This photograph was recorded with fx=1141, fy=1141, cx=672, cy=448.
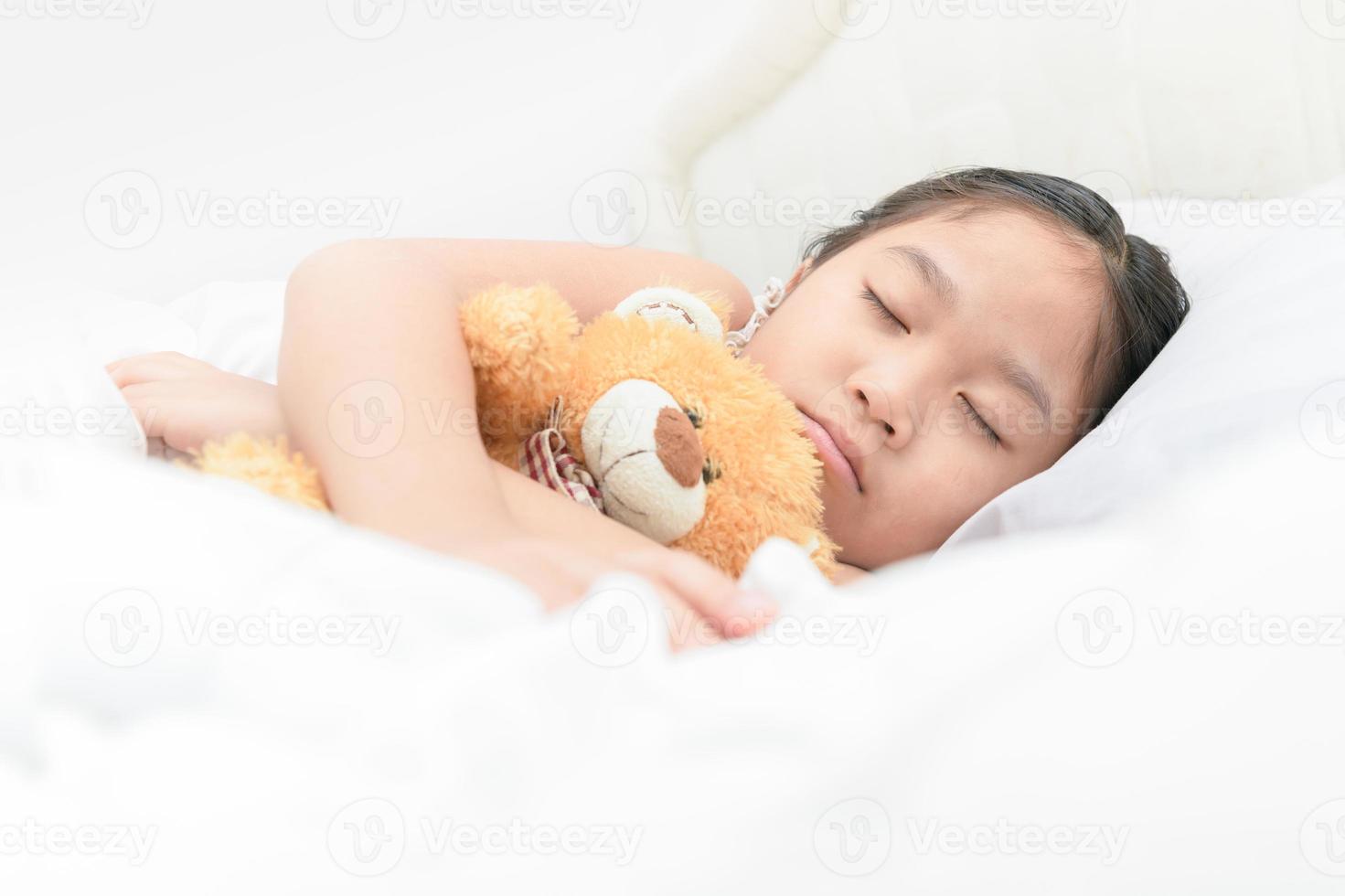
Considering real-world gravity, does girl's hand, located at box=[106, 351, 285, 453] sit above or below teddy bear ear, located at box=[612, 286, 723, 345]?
above

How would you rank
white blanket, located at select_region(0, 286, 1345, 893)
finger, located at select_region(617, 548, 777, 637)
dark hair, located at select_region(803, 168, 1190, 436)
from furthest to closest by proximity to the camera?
1. dark hair, located at select_region(803, 168, 1190, 436)
2. finger, located at select_region(617, 548, 777, 637)
3. white blanket, located at select_region(0, 286, 1345, 893)

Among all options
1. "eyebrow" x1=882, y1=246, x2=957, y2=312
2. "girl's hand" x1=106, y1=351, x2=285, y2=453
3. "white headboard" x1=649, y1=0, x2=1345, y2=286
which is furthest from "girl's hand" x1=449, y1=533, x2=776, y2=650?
"white headboard" x1=649, y1=0, x2=1345, y2=286

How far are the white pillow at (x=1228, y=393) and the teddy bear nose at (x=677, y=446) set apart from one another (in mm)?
325

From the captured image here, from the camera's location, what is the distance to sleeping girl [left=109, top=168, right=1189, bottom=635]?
807mm

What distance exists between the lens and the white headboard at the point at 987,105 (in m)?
1.60

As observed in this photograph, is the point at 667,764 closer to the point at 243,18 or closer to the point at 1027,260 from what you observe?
the point at 1027,260

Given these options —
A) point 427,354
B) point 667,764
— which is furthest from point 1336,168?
point 667,764

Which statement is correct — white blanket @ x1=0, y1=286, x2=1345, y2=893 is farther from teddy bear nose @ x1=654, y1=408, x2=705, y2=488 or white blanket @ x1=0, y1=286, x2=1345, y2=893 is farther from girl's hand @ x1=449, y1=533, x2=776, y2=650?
teddy bear nose @ x1=654, y1=408, x2=705, y2=488

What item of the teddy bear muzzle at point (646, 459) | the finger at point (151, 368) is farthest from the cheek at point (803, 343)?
the finger at point (151, 368)

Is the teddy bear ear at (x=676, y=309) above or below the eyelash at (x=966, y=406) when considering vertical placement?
above

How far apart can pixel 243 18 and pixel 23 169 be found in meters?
0.40

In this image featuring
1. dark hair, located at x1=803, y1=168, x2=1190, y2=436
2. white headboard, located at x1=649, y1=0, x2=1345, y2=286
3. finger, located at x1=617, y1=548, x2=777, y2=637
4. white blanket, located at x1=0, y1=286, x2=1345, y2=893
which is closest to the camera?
white blanket, located at x1=0, y1=286, x2=1345, y2=893

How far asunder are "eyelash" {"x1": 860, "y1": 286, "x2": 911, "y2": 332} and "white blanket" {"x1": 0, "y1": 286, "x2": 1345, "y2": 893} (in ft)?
1.50

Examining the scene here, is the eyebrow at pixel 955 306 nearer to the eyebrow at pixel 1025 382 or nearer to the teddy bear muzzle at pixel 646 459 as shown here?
the eyebrow at pixel 1025 382
